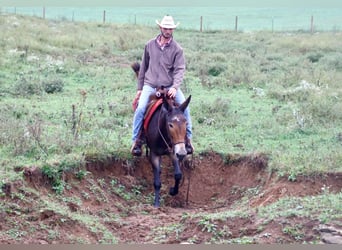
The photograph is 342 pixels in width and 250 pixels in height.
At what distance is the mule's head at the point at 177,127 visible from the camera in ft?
30.4

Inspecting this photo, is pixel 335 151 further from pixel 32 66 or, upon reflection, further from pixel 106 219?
pixel 32 66

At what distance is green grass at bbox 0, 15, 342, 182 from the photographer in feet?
33.8

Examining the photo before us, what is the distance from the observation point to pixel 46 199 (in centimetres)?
843

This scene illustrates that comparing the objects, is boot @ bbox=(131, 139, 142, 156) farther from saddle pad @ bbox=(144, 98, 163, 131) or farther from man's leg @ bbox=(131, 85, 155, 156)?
saddle pad @ bbox=(144, 98, 163, 131)

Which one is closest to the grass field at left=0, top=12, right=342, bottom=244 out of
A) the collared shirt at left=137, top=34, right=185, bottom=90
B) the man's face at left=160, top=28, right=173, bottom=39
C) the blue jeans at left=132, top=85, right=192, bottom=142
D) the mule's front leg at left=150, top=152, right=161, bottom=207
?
the mule's front leg at left=150, top=152, right=161, bottom=207

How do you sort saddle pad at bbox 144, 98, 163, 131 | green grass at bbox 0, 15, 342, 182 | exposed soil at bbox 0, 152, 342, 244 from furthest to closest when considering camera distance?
green grass at bbox 0, 15, 342, 182
saddle pad at bbox 144, 98, 163, 131
exposed soil at bbox 0, 152, 342, 244

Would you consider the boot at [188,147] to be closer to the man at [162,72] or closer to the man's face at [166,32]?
the man at [162,72]

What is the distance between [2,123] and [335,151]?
508 centimetres

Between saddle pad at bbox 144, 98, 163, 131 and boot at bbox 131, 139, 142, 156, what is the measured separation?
218 millimetres

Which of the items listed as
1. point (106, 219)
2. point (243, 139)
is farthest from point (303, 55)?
point (106, 219)

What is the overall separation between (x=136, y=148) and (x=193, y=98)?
17.7 feet

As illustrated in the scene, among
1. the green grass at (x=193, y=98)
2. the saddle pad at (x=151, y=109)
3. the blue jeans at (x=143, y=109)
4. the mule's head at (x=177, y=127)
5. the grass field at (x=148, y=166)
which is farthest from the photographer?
the green grass at (x=193, y=98)

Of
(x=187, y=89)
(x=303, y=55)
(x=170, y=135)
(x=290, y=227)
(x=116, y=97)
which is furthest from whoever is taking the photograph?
(x=303, y=55)

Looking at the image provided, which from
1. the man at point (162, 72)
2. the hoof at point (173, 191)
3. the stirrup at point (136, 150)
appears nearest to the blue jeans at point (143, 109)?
Answer: the man at point (162, 72)
